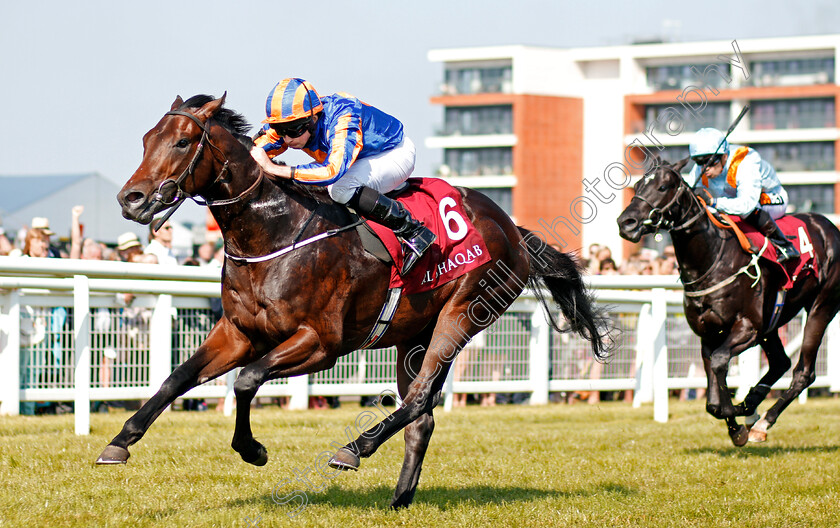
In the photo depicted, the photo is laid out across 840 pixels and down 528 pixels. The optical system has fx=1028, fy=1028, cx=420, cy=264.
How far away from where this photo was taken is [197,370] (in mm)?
4469

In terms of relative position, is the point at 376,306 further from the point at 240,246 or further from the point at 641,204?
the point at 641,204

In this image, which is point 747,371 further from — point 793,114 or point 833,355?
point 793,114

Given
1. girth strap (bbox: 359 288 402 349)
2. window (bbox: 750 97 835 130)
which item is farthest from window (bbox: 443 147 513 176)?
girth strap (bbox: 359 288 402 349)

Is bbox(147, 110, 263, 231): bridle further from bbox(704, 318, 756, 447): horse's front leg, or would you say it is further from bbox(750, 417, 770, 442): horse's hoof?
bbox(750, 417, 770, 442): horse's hoof

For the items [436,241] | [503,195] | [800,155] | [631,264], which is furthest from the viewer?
[503,195]

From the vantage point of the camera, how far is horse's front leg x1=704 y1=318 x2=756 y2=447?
670cm

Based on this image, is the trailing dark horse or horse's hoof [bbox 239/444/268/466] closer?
horse's hoof [bbox 239/444/268/466]

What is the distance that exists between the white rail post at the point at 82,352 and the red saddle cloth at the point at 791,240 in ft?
14.9

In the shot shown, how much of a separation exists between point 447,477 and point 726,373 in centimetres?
217

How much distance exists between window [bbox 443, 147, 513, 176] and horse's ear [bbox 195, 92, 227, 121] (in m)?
51.1

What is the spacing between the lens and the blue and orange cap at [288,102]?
4.50 m

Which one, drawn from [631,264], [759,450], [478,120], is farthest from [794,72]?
[759,450]

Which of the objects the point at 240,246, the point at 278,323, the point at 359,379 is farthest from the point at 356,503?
the point at 359,379

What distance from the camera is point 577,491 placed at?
543 centimetres
